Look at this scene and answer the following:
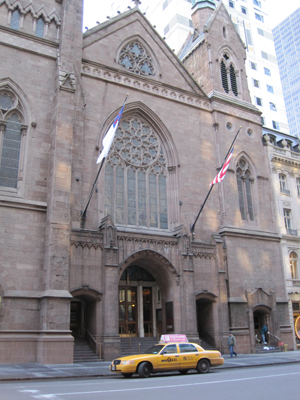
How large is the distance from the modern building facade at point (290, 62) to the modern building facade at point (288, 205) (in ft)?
247

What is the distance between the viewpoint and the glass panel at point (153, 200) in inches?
1059

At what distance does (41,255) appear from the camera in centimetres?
2094

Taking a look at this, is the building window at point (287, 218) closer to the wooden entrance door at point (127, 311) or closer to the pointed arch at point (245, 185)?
the pointed arch at point (245, 185)

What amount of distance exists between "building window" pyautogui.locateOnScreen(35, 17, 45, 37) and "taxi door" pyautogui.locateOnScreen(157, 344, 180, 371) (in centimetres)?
2020

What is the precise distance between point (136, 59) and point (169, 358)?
2226cm

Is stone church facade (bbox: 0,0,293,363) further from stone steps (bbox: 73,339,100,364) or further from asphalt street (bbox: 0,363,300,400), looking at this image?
asphalt street (bbox: 0,363,300,400)

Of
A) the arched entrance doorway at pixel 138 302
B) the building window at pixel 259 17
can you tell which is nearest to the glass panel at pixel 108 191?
the arched entrance doorway at pixel 138 302

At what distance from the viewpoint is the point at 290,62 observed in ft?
373

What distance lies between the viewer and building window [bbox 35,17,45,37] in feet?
83.3

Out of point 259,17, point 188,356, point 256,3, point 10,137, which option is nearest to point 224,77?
point 10,137

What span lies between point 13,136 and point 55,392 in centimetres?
1575

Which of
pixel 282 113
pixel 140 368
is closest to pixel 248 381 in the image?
pixel 140 368

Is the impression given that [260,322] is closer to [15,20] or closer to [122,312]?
[122,312]

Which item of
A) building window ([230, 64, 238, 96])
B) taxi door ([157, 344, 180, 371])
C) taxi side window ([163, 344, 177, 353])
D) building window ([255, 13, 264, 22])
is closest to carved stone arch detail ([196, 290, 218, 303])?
taxi side window ([163, 344, 177, 353])
